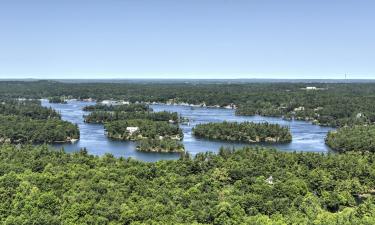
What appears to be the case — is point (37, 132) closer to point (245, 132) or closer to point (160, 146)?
point (160, 146)

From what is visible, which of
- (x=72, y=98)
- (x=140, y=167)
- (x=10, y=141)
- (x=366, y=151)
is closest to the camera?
(x=140, y=167)

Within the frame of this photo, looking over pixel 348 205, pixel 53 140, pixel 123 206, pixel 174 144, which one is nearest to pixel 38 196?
pixel 123 206

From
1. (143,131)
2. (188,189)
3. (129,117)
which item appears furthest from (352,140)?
(129,117)

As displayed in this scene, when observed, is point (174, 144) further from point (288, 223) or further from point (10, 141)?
point (288, 223)

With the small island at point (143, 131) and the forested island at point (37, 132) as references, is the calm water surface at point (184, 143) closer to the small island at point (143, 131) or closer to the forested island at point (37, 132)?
the small island at point (143, 131)

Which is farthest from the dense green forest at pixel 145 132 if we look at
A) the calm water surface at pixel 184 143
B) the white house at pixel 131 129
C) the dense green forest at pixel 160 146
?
the dense green forest at pixel 160 146

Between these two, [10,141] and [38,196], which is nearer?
[38,196]

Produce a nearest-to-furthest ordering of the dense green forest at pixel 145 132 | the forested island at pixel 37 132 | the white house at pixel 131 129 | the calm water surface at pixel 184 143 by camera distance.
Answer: the calm water surface at pixel 184 143 → the forested island at pixel 37 132 → the dense green forest at pixel 145 132 → the white house at pixel 131 129
